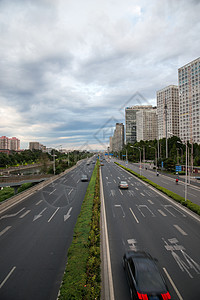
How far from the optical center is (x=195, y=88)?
3915 inches

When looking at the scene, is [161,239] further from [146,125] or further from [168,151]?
[146,125]

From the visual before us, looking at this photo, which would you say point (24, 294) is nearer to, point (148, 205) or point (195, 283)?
point (195, 283)

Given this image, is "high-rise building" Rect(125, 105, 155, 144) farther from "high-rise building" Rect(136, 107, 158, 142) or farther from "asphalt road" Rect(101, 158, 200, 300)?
"asphalt road" Rect(101, 158, 200, 300)

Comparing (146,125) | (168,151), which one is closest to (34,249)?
(168,151)

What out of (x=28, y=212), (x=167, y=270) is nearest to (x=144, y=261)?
(x=167, y=270)

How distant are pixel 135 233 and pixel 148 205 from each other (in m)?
7.66

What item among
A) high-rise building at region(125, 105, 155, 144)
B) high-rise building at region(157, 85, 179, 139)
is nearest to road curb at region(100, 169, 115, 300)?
high-rise building at region(157, 85, 179, 139)

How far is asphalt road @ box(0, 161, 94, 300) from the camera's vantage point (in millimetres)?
7605

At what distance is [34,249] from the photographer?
10.9m

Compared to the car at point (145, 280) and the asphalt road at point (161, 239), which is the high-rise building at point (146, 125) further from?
the car at point (145, 280)

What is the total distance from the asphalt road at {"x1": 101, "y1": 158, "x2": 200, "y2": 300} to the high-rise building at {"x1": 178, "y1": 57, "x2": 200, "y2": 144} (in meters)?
89.7

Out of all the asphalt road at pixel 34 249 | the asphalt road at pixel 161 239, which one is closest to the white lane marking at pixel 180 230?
the asphalt road at pixel 161 239

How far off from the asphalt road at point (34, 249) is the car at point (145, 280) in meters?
3.45

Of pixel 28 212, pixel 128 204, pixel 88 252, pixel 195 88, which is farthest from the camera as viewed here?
pixel 195 88
